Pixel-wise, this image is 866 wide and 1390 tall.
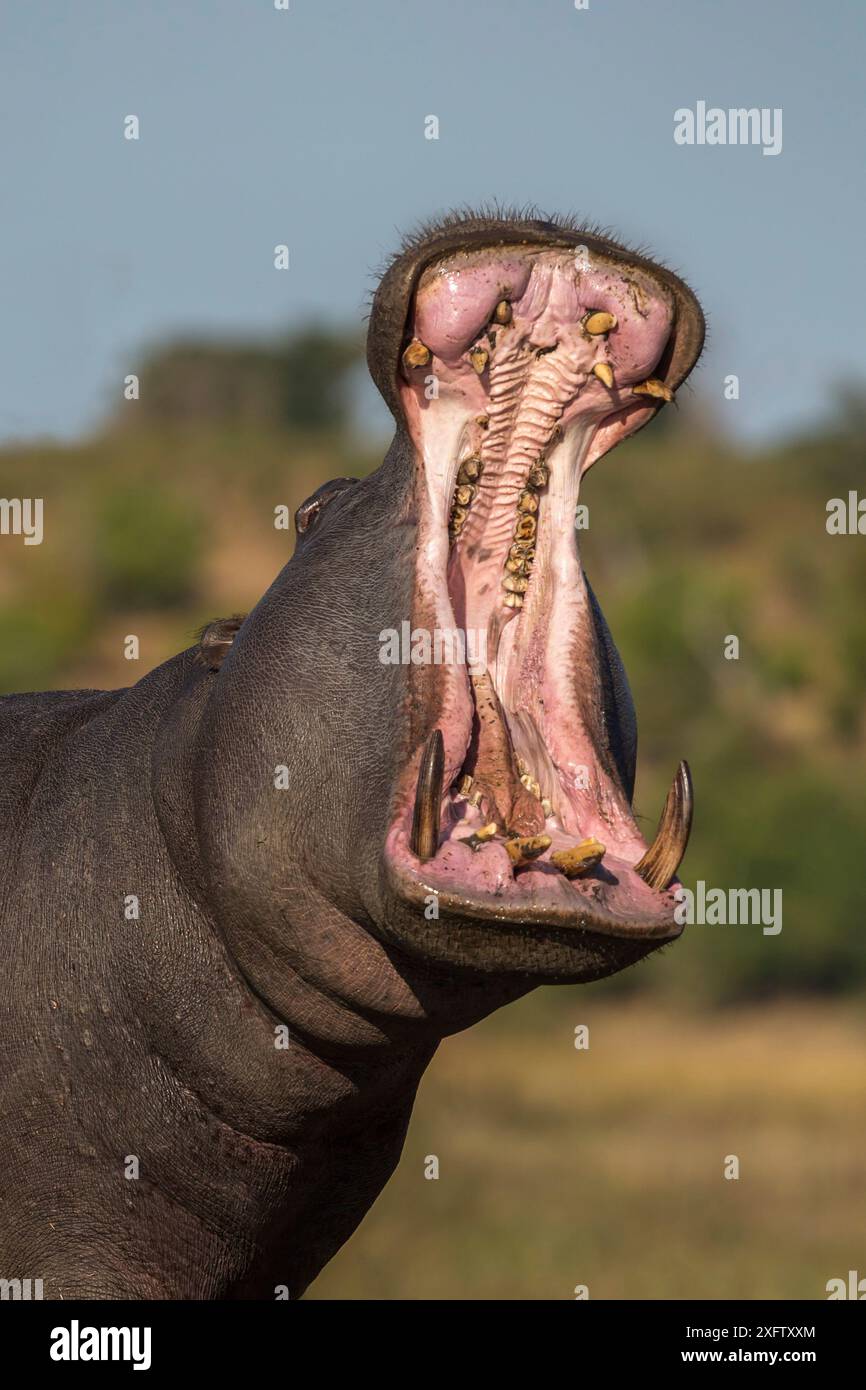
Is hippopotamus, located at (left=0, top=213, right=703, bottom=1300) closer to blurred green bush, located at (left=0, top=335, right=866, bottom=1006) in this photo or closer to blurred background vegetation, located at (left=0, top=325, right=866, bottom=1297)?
blurred background vegetation, located at (left=0, top=325, right=866, bottom=1297)

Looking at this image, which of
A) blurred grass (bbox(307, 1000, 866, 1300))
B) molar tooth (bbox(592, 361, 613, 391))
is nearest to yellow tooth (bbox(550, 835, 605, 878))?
molar tooth (bbox(592, 361, 613, 391))

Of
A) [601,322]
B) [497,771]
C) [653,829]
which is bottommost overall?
[497,771]

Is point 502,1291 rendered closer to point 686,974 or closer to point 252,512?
point 686,974

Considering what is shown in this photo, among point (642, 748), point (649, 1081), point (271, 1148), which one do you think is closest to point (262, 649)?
point (271, 1148)

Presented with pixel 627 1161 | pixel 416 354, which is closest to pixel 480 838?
pixel 416 354

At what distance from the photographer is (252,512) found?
52438mm

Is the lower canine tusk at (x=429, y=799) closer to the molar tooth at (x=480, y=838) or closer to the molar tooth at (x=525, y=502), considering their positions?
the molar tooth at (x=480, y=838)

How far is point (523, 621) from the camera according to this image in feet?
16.7

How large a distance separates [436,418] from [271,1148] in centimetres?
181

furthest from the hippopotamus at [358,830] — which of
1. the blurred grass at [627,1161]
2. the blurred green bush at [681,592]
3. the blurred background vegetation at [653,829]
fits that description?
the blurred green bush at [681,592]

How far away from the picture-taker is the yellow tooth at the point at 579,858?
4523 millimetres

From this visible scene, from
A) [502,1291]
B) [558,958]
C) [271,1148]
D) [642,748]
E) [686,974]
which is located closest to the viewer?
[558,958]

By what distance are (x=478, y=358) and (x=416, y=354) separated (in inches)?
6.2

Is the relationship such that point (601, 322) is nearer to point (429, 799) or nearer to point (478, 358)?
point (478, 358)
